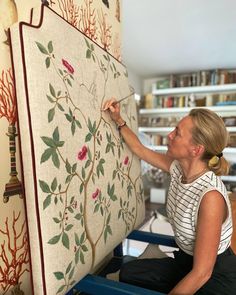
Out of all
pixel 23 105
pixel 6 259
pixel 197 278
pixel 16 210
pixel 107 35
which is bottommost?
pixel 197 278

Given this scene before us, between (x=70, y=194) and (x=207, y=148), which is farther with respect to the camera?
(x=207, y=148)

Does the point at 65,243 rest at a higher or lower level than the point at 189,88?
lower

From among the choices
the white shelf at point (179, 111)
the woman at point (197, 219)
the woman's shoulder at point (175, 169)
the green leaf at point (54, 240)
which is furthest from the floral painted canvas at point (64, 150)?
the white shelf at point (179, 111)

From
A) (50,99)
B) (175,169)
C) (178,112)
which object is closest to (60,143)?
(50,99)

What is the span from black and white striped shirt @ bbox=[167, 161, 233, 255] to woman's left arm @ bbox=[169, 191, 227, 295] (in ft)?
0.23

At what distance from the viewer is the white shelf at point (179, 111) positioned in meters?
4.32

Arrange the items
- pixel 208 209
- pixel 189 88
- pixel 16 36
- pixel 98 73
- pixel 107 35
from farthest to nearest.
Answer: pixel 189 88, pixel 107 35, pixel 98 73, pixel 208 209, pixel 16 36

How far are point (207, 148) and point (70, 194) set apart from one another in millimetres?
605

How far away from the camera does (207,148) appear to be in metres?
1.07

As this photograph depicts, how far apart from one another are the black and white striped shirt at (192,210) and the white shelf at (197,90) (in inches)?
145

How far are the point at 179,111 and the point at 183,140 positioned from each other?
147 inches

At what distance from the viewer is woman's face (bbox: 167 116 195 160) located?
3.56 feet

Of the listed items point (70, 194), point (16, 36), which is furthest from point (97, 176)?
point (16, 36)

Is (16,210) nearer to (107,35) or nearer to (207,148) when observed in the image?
(207,148)
